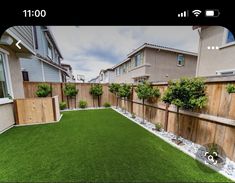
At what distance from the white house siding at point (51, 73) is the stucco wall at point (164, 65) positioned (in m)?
7.84

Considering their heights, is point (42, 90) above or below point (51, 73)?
below

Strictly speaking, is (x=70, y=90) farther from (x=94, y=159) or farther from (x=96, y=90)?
(x=94, y=159)

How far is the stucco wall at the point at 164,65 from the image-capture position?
9516 millimetres

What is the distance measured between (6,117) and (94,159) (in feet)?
13.4

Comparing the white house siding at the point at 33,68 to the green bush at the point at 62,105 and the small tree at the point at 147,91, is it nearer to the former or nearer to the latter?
the green bush at the point at 62,105

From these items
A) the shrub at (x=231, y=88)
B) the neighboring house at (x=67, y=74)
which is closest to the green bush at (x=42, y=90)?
the neighboring house at (x=67, y=74)

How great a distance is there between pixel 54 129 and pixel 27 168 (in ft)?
7.42

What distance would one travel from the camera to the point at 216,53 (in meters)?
5.44

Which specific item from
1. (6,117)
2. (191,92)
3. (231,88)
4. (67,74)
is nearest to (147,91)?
(191,92)

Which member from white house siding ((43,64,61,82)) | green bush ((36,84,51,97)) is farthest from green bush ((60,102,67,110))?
white house siding ((43,64,61,82))

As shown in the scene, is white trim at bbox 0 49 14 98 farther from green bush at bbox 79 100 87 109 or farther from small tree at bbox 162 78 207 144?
small tree at bbox 162 78 207 144

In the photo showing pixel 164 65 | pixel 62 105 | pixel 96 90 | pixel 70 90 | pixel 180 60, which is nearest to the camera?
pixel 62 105
